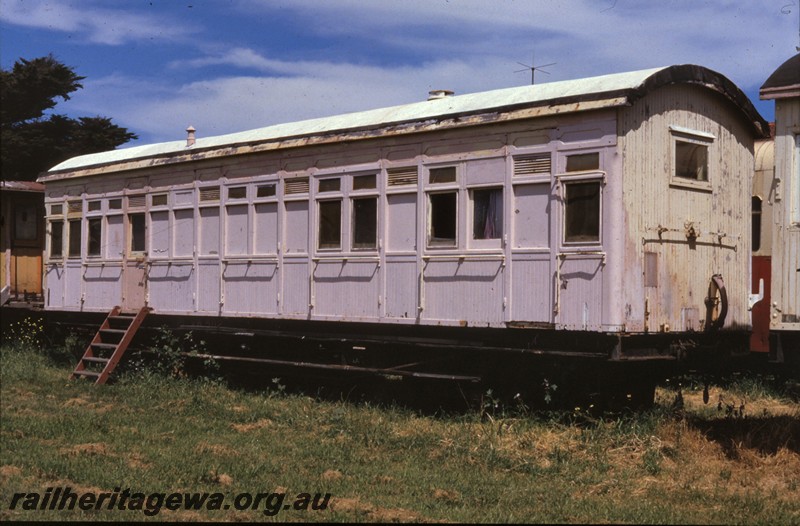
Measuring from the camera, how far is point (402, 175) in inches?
503

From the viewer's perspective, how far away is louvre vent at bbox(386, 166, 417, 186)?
41.5 feet

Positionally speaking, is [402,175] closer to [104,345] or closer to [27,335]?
[104,345]

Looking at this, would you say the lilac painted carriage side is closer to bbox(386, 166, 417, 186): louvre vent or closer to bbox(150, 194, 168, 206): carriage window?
bbox(386, 166, 417, 186): louvre vent

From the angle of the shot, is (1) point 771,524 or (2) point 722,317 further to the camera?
(2) point 722,317

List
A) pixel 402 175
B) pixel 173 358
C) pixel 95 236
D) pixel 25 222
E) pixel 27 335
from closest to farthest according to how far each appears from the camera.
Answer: pixel 402 175 < pixel 173 358 < pixel 95 236 < pixel 27 335 < pixel 25 222

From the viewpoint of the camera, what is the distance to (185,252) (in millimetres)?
16047

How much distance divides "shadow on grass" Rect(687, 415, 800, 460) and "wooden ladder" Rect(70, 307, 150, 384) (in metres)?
9.08

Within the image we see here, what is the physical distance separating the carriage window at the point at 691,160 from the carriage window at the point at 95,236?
10.7m

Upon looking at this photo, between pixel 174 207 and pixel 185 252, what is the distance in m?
0.81

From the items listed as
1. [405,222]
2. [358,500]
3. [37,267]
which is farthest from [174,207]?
[358,500]

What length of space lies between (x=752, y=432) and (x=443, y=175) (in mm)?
A: 4667

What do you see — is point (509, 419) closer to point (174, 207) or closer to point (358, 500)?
point (358, 500)

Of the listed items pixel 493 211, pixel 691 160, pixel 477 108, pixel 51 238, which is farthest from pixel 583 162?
pixel 51 238

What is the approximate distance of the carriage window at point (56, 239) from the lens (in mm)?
19020
